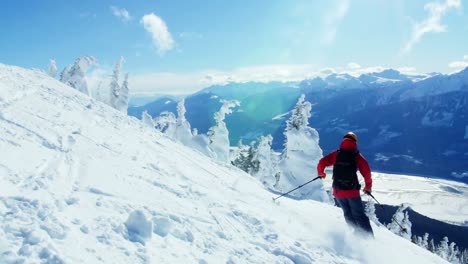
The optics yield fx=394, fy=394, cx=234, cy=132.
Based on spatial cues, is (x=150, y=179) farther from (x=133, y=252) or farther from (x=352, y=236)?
(x=352, y=236)

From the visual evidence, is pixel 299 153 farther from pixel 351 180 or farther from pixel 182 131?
pixel 351 180

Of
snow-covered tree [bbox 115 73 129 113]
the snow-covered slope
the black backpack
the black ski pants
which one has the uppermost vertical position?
snow-covered tree [bbox 115 73 129 113]

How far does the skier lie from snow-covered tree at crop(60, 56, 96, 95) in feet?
162

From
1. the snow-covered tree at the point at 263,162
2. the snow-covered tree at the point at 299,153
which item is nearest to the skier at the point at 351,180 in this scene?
the snow-covered tree at the point at 299,153

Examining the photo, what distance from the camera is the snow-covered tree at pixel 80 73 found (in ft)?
175

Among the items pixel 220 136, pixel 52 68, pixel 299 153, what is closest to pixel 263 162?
pixel 220 136

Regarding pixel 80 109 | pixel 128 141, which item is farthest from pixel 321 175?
pixel 80 109

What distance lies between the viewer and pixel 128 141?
46.5ft

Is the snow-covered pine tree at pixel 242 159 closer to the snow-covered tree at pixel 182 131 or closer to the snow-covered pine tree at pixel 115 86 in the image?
the snow-covered tree at pixel 182 131

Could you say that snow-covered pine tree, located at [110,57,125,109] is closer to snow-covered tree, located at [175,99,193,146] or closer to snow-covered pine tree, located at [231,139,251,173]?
snow-covered tree, located at [175,99,193,146]

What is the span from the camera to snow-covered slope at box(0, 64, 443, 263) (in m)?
5.34

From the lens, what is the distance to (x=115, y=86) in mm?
57375

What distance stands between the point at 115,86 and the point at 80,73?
5323 mm

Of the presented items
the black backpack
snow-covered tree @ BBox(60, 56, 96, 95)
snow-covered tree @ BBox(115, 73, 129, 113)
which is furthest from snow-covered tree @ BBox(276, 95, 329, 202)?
snow-covered tree @ BBox(60, 56, 96, 95)
